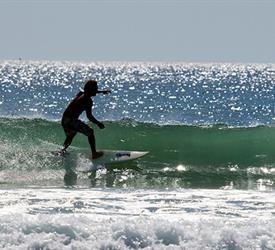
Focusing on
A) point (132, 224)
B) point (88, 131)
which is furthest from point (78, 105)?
point (132, 224)

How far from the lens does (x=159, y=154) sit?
16.7 meters

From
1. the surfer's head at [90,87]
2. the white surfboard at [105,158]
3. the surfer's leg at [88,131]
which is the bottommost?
the white surfboard at [105,158]

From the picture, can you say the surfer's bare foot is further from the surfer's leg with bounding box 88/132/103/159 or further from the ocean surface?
the ocean surface

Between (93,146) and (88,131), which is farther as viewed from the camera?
(93,146)

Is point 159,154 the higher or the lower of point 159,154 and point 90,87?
the lower

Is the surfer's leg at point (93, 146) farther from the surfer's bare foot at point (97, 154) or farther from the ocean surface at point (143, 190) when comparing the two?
the ocean surface at point (143, 190)

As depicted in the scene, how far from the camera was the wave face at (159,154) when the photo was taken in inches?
550

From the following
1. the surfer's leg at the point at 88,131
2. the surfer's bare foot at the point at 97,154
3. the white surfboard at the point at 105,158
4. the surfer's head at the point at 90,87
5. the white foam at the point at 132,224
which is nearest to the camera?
the white foam at the point at 132,224

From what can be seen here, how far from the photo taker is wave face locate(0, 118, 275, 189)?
1397cm

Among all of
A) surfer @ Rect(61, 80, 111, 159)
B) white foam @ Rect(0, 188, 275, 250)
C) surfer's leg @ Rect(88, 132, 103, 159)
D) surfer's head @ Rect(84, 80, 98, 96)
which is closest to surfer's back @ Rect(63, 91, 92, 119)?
surfer @ Rect(61, 80, 111, 159)

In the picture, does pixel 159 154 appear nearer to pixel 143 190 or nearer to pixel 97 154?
pixel 97 154

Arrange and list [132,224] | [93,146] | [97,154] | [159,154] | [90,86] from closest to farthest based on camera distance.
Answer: [132,224]
[90,86]
[93,146]
[97,154]
[159,154]

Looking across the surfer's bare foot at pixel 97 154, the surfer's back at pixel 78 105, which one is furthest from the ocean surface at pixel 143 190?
the surfer's back at pixel 78 105

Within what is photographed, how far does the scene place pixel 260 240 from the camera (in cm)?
910
